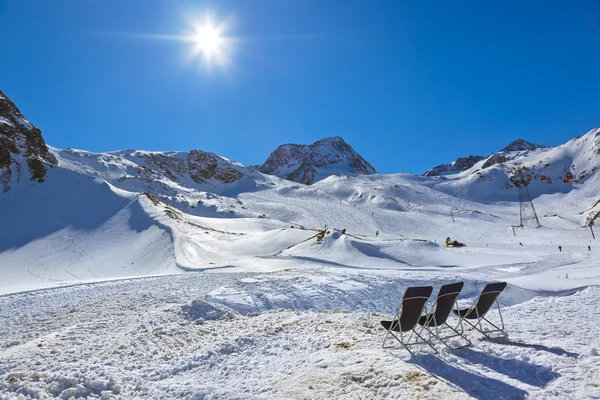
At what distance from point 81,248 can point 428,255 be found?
96.6 feet

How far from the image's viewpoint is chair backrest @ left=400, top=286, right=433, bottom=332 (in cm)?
626

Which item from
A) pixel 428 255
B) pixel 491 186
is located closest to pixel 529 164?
pixel 491 186

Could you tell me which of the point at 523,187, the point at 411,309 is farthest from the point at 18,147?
the point at 523,187

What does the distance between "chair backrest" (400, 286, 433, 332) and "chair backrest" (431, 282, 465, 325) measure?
1.15ft

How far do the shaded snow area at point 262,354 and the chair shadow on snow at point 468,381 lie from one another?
3 cm

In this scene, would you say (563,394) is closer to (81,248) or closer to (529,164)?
(81,248)

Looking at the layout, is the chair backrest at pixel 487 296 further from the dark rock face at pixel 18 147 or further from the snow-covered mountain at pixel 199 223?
the dark rock face at pixel 18 147

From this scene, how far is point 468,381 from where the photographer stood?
16.6ft

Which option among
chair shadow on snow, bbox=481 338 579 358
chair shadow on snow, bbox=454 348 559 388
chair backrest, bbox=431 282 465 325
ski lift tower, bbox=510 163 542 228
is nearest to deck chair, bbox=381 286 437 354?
chair backrest, bbox=431 282 465 325

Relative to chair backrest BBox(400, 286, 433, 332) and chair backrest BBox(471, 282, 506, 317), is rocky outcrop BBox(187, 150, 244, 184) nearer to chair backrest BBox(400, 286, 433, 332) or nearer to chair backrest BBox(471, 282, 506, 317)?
chair backrest BBox(471, 282, 506, 317)

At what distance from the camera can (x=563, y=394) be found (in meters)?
4.49

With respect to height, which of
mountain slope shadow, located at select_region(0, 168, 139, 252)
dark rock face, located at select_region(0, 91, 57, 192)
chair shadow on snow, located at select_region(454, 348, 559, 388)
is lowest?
chair shadow on snow, located at select_region(454, 348, 559, 388)

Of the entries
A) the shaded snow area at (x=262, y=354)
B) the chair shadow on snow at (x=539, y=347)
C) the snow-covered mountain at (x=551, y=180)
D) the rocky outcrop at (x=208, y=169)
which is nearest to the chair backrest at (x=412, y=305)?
the shaded snow area at (x=262, y=354)

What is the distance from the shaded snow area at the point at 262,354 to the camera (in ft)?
16.7
